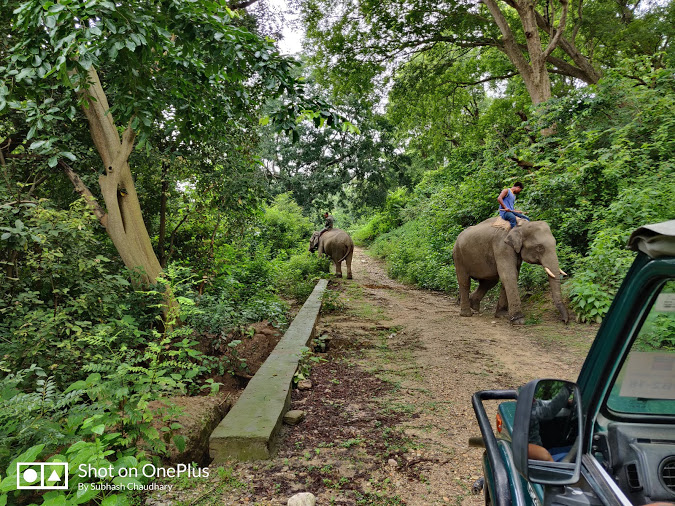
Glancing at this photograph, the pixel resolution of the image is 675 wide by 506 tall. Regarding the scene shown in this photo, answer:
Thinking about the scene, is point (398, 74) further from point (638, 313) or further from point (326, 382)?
point (638, 313)

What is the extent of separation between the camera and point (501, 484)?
1.28 meters

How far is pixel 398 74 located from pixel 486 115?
15.0 ft

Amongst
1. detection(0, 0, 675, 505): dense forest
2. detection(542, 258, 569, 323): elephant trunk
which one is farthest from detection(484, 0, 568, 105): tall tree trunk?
detection(542, 258, 569, 323): elephant trunk

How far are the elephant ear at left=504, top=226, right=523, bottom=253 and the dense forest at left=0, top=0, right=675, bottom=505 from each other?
3.74 ft

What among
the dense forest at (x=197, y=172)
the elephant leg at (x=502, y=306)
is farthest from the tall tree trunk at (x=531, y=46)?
the elephant leg at (x=502, y=306)

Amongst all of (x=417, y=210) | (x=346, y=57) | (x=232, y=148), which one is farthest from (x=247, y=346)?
(x=417, y=210)

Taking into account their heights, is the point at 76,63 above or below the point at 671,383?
above

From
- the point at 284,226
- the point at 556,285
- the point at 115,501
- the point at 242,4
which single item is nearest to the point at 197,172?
the point at 242,4

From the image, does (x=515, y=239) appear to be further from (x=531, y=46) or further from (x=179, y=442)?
(x=531, y=46)

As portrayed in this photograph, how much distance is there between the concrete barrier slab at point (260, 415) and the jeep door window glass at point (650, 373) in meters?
2.57

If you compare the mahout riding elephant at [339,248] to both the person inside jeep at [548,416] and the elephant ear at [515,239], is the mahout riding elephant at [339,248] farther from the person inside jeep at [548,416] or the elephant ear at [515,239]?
the person inside jeep at [548,416]

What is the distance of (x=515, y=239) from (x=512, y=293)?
104 cm
